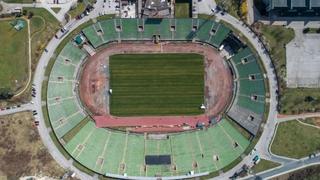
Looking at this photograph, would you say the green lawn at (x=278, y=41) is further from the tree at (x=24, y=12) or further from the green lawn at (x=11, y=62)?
the green lawn at (x=11, y=62)

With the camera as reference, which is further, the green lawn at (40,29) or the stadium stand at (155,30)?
the stadium stand at (155,30)

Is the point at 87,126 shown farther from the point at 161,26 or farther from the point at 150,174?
the point at 161,26

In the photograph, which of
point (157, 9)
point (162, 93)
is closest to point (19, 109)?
point (162, 93)

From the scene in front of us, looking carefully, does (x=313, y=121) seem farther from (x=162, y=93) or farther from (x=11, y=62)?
(x=11, y=62)

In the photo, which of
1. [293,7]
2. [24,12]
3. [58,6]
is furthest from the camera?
[58,6]

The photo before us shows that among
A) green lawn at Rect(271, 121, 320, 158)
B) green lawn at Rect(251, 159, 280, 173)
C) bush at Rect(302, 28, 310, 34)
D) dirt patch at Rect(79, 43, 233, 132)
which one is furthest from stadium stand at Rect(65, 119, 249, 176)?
bush at Rect(302, 28, 310, 34)

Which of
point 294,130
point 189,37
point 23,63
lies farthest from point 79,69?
point 294,130

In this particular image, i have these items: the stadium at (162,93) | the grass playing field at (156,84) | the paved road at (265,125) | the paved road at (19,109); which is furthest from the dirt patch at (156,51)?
the paved road at (19,109)

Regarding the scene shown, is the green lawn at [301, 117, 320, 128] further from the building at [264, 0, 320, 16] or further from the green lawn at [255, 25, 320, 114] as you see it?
the building at [264, 0, 320, 16]
